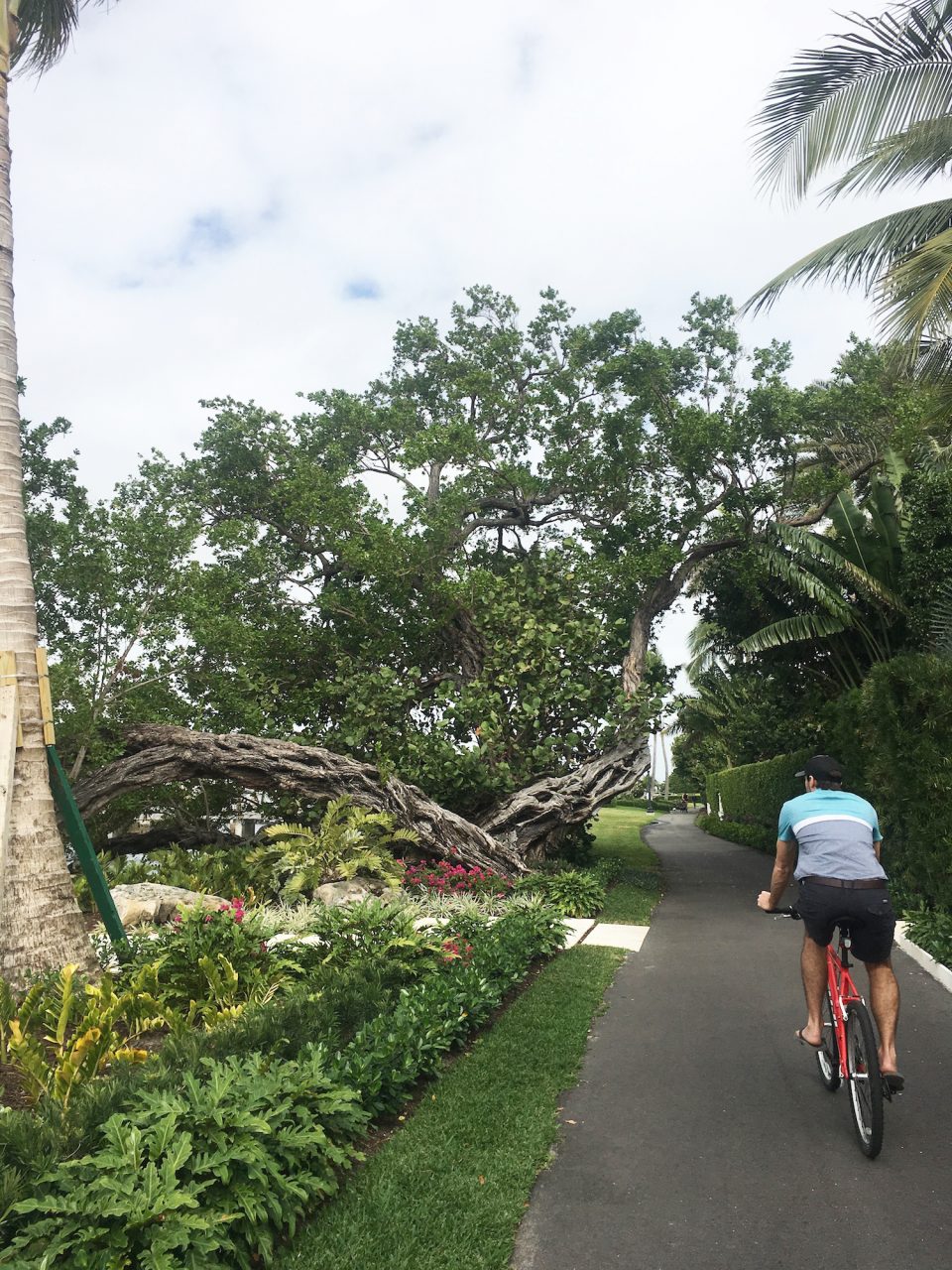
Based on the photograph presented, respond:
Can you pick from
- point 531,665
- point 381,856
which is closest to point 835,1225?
point 381,856

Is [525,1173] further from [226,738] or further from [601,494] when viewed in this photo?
[601,494]

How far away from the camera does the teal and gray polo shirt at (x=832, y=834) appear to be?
4922mm

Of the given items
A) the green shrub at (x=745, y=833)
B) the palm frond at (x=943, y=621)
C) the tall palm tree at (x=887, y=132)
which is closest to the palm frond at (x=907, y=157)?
the tall palm tree at (x=887, y=132)

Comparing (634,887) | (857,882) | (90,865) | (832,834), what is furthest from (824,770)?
(634,887)

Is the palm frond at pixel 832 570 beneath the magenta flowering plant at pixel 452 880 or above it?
above

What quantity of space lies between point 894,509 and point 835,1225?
14.1 m

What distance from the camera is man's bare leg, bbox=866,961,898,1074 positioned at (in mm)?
4586

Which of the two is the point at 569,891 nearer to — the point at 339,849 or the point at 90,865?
the point at 339,849

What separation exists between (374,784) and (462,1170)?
9632mm

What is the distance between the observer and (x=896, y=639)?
17.0 m

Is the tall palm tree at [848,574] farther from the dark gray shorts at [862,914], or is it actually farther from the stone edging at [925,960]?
the dark gray shorts at [862,914]

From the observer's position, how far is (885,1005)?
474 cm

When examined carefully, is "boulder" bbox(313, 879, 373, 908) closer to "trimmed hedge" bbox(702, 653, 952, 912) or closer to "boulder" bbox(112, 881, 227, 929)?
"boulder" bbox(112, 881, 227, 929)

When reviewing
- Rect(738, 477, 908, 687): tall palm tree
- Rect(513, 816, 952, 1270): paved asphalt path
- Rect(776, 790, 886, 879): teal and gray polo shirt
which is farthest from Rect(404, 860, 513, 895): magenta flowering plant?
Rect(776, 790, 886, 879): teal and gray polo shirt
